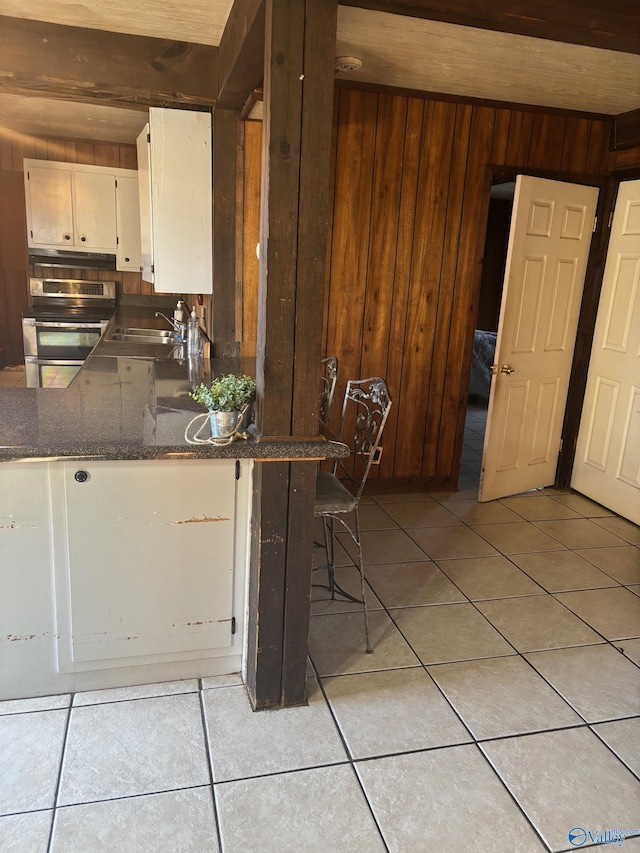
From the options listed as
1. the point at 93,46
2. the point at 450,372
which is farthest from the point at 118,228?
the point at 450,372

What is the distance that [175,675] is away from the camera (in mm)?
2186

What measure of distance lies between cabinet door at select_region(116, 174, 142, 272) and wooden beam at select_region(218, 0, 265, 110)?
2528mm

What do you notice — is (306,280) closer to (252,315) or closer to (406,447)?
(252,315)

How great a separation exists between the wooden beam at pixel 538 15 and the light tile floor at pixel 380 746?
7.24ft

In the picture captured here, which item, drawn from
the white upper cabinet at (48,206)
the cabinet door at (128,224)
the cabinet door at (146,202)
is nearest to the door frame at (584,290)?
the cabinet door at (146,202)

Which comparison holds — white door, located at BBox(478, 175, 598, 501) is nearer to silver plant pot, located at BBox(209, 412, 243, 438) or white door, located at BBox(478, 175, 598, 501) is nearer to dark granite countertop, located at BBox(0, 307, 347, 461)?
dark granite countertop, located at BBox(0, 307, 347, 461)

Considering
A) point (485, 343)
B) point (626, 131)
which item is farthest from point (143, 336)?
point (485, 343)

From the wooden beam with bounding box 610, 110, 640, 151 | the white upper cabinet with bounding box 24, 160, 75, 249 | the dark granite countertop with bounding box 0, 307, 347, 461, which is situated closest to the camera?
the dark granite countertop with bounding box 0, 307, 347, 461

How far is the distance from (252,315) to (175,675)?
2037 millimetres

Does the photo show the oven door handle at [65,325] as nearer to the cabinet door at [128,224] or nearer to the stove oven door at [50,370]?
the stove oven door at [50,370]

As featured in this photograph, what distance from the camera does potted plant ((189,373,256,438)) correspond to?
193 cm

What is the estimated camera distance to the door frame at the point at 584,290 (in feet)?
12.3

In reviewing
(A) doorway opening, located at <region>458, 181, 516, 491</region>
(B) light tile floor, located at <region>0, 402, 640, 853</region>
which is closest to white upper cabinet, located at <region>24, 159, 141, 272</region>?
(A) doorway opening, located at <region>458, 181, 516, 491</region>

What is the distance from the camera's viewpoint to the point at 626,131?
12.1 feet
